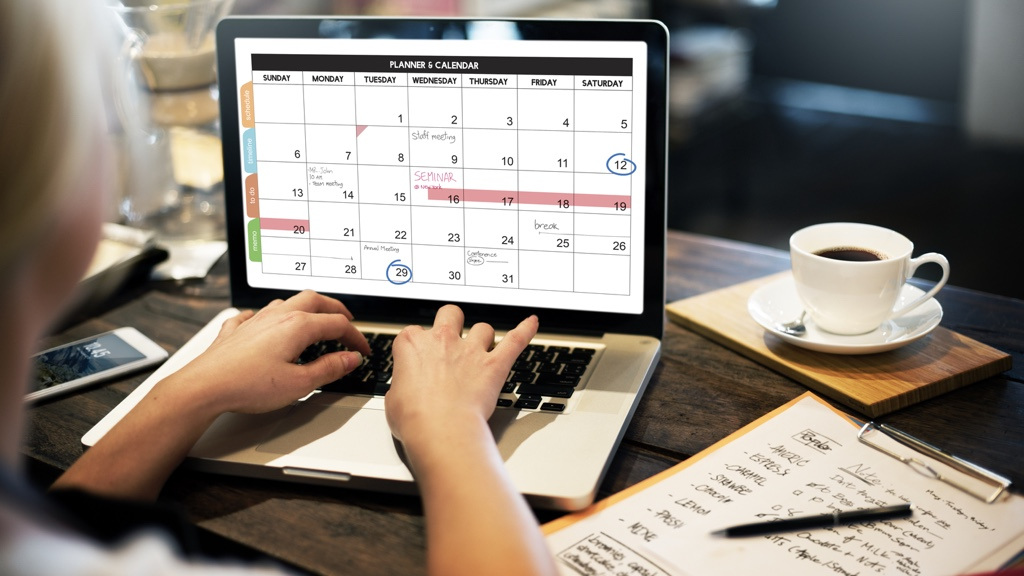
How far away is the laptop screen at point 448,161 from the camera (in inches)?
34.3

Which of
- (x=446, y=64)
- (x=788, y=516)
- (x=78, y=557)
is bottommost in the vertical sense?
(x=788, y=516)

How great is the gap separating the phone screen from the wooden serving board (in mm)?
651

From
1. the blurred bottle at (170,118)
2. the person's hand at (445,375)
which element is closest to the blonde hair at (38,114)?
the person's hand at (445,375)

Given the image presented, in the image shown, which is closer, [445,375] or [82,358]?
[445,375]

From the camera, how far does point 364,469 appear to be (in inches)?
29.0

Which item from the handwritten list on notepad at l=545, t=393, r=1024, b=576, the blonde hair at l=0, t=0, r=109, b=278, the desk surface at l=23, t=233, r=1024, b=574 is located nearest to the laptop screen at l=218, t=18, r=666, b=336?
the desk surface at l=23, t=233, r=1024, b=574

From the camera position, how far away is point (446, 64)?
0.91m

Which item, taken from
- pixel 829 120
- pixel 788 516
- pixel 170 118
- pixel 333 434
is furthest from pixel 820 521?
pixel 829 120

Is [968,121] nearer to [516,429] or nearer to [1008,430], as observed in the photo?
[1008,430]

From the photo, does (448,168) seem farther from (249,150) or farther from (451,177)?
(249,150)

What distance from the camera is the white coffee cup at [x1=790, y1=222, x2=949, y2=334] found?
857 mm

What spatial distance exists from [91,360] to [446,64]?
51cm

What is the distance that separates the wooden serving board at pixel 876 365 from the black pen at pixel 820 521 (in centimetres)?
16

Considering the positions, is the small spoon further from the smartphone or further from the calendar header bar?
the smartphone
